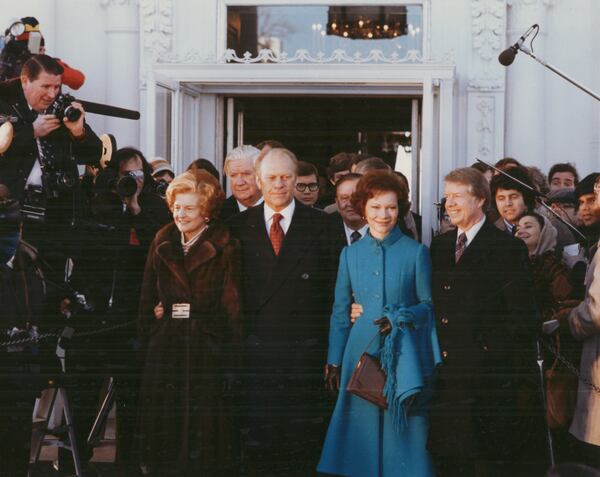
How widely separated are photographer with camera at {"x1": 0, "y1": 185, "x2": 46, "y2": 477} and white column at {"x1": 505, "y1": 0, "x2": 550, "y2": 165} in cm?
341

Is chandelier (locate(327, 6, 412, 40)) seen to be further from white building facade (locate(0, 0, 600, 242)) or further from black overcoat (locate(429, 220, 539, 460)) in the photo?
black overcoat (locate(429, 220, 539, 460))

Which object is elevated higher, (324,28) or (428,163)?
(324,28)

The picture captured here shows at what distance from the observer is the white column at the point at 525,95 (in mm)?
7270

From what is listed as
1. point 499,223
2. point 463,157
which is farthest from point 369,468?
point 463,157

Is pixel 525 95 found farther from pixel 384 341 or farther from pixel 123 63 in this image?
pixel 384 341

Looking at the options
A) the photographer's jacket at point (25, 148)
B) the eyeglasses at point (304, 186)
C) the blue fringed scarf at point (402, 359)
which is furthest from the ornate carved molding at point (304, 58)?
the blue fringed scarf at point (402, 359)

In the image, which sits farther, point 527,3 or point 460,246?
point 527,3

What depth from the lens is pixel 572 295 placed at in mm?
4977

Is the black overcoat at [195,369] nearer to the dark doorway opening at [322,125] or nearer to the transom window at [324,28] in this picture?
the transom window at [324,28]

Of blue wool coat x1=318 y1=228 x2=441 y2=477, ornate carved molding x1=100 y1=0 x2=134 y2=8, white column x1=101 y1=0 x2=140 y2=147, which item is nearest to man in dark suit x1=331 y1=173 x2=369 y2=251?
blue wool coat x1=318 y1=228 x2=441 y2=477

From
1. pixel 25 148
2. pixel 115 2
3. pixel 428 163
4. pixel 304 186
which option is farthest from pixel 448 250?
pixel 115 2

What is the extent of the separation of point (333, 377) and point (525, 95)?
3250mm

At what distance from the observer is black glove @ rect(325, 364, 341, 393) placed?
460 centimetres

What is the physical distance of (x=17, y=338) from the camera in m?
4.80
